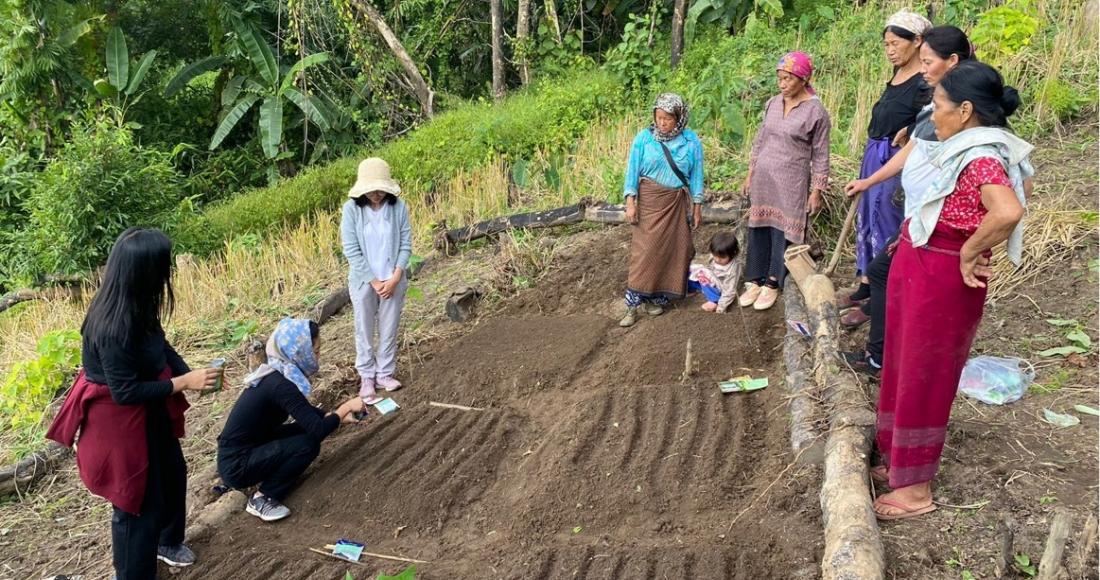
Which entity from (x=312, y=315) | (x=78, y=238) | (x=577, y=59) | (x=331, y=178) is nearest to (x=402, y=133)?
(x=331, y=178)

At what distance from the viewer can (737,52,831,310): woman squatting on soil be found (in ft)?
16.7

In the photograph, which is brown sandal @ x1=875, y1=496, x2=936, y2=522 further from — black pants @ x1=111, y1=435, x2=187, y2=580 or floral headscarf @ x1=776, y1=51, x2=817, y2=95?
black pants @ x1=111, y1=435, x2=187, y2=580

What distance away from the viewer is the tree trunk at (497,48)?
13.4 metres

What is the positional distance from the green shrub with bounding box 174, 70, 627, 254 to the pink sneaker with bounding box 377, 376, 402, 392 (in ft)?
18.8

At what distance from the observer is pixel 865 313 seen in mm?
5160

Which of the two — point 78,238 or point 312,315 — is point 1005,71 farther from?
point 78,238

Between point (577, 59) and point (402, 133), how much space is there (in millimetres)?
3511

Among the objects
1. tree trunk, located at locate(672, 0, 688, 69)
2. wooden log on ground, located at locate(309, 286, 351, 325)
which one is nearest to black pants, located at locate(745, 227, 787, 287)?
wooden log on ground, located at locate(309, 286, 351, 325)

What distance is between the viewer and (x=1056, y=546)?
2.59 metres

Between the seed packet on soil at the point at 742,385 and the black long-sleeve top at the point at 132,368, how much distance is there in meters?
2.89

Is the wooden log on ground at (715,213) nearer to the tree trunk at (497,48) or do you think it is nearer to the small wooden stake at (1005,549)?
the small wooden stake at (1005,549)

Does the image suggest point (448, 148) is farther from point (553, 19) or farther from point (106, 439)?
point (106, 439)

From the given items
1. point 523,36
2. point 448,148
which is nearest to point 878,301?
point 448,148

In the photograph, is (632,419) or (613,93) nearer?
(632,419)
